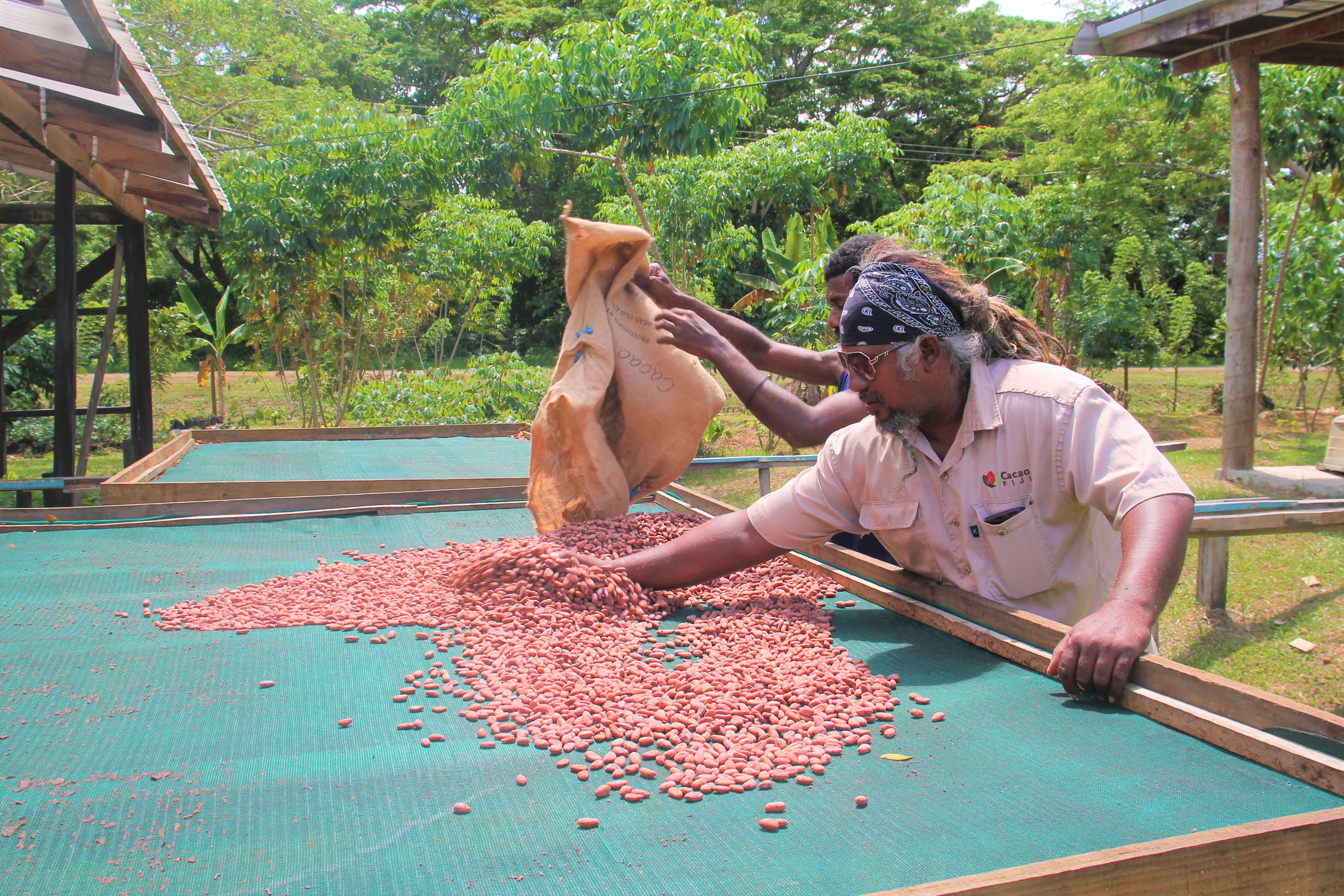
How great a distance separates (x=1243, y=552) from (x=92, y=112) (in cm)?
656

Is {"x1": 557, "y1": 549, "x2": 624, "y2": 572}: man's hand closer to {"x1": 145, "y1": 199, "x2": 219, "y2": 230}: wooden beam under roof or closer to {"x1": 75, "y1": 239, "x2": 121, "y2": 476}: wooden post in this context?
{"x1": 75, "y1": 239, "x2": 121, "y2": 476}: wooden post

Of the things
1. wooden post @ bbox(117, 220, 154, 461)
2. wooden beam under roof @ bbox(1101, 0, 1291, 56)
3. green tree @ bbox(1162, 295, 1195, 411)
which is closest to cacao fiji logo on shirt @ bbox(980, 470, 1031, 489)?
A: wooden beam under roof @ bbox(1101, 0, 1291, 56)

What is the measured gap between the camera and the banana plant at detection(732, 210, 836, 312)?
9305 mm

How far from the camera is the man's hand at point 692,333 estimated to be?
2.62 metres

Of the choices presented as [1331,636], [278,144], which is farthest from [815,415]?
[278,144]

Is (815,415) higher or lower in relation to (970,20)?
lower

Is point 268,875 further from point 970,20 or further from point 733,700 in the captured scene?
point 970,20

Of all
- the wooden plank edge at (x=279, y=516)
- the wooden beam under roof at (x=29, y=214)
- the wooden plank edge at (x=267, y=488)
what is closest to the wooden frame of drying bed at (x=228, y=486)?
the wooden plank edge at (x=267, y=488)

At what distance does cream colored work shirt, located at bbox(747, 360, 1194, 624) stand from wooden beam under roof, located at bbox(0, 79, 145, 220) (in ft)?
11.5

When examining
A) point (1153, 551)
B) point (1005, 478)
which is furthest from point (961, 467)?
point (1153, 551)

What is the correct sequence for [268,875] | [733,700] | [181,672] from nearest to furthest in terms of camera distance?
[268,875] → [733,700] → [181,672]

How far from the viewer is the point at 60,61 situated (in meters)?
3.46

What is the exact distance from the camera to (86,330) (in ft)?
39.8

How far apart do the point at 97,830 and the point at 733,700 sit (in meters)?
0.97
